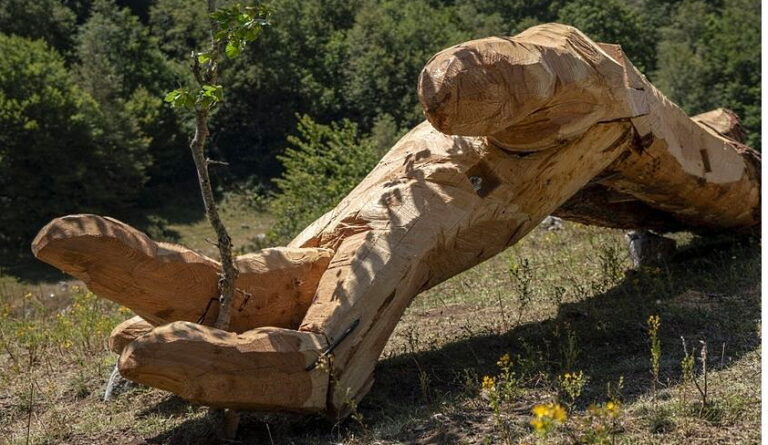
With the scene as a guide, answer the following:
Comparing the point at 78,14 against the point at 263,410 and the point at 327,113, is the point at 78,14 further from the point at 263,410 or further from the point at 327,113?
the point at 263,410

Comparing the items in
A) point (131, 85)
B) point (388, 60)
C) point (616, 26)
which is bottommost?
point (131, 85)

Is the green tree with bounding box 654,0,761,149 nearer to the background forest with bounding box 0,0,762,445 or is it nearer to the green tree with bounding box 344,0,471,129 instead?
the background forest with bounding box 0,0,762,445

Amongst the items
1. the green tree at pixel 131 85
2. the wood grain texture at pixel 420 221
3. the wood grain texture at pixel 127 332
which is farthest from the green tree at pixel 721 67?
the wood grain texture at pixel 127 332

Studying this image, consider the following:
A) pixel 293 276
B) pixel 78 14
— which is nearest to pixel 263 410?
pixel 293 276

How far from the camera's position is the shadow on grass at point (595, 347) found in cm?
458

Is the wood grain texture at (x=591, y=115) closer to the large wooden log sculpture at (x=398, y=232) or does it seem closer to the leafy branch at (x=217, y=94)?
the large wooden log sculpture at (x=398, y=232)

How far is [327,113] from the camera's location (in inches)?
1690

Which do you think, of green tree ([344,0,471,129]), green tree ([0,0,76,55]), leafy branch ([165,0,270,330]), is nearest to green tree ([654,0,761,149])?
green tree ([344,0,471,129])

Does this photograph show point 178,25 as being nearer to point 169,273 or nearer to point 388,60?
point 388,60

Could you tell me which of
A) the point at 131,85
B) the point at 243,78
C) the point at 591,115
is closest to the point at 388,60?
the point at 243,78

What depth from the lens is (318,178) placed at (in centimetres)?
1761

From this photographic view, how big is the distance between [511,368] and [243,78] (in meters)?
36.2

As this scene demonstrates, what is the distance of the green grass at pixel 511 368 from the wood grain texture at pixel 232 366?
0.30 meters

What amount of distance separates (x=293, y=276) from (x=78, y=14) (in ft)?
146
